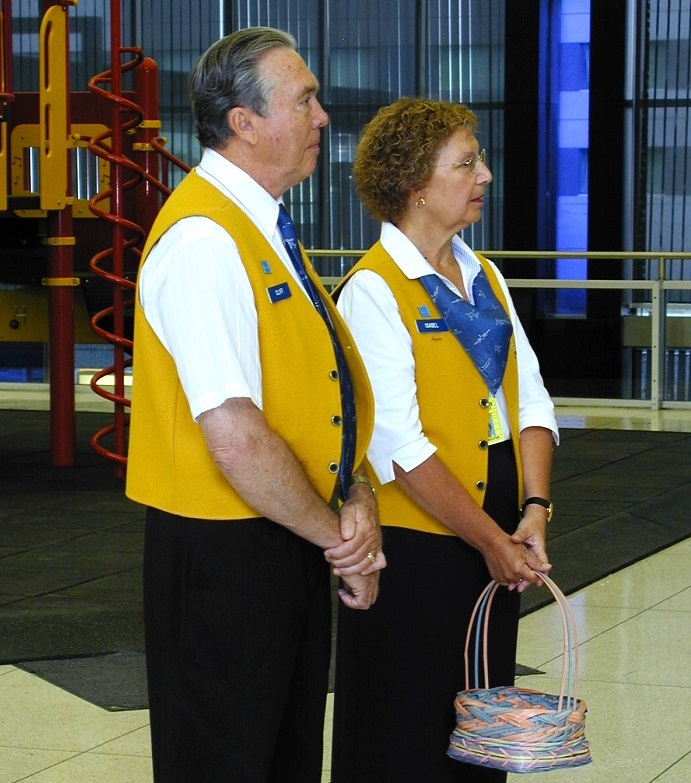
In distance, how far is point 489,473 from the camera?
261 cm

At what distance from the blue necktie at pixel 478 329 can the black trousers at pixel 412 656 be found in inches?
6.0

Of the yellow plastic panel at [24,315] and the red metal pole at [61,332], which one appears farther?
the yellow plastic panel at [24,315]

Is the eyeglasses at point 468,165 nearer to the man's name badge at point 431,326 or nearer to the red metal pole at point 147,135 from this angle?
the man's name badge at point 431,326

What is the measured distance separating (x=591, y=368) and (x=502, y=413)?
9.91m

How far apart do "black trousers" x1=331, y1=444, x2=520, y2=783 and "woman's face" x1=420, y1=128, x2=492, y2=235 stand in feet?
1.43

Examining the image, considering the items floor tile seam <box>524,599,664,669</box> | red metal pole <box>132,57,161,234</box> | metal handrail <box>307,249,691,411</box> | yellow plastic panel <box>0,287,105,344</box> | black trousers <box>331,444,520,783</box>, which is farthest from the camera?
metal handrail <box>307,249,691,411</box>

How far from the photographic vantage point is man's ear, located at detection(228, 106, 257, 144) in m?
2.13

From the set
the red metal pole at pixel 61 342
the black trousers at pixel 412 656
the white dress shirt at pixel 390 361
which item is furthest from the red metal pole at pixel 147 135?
the black trousers at pixel 412 656

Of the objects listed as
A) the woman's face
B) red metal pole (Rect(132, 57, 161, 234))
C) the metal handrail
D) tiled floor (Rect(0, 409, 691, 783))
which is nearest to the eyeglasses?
the woman's face

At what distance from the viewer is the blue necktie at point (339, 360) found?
2.14 meters

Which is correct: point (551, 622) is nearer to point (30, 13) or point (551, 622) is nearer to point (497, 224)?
point (497, 224)

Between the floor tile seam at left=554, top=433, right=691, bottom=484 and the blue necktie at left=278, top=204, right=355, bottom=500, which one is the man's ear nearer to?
the blue necktie at left=278, top=204, right=355, bottom=500

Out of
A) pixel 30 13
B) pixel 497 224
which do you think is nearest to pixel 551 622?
pixel 497 224

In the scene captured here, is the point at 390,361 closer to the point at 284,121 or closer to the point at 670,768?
the point at 284,121
